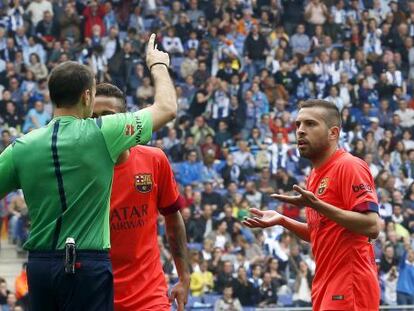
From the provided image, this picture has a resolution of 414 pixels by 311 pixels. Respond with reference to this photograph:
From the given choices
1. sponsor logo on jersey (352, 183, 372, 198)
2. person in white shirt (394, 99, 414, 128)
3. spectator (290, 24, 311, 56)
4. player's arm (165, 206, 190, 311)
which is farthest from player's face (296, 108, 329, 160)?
spectator (290, 24, 311, 56)

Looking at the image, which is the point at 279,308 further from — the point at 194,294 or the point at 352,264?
the point at 352,264

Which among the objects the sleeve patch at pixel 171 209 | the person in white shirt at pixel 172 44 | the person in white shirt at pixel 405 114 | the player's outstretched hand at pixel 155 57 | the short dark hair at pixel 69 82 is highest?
the person in white shirt at pixel 172 44

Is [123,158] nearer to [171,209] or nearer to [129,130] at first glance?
[171,209]

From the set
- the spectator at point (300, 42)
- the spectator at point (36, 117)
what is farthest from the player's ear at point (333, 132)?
the spectator at point (300, 42)

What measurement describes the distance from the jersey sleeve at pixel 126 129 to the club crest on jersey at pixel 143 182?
161cm

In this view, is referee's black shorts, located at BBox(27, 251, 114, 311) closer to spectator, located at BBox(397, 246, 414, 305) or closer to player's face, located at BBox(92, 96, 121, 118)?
player's face, located at BBox(92, 96, 121, 118)

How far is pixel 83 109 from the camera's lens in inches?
250

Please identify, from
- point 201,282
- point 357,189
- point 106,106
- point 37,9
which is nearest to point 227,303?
point 201,282

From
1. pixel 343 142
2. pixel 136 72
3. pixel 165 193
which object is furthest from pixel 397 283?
pixel 165 193

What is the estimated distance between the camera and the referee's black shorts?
20.5 ft

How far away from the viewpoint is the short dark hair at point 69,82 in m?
6.23

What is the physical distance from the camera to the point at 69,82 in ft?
20.5

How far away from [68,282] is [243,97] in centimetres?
1861

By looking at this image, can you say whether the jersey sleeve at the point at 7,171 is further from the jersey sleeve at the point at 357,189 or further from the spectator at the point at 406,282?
the spectator at the point at 406,282
